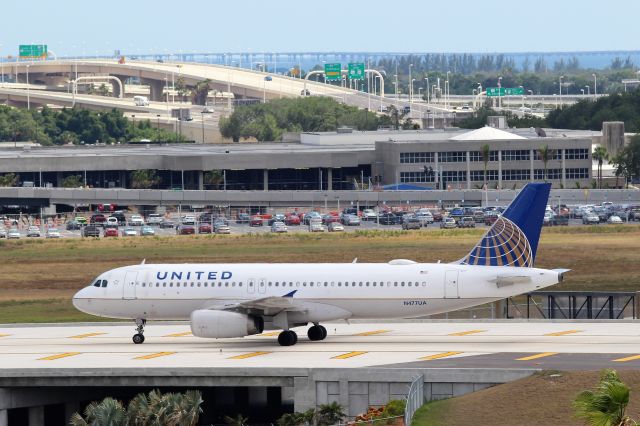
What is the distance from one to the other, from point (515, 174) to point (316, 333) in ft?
408

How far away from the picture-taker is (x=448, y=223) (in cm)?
14300

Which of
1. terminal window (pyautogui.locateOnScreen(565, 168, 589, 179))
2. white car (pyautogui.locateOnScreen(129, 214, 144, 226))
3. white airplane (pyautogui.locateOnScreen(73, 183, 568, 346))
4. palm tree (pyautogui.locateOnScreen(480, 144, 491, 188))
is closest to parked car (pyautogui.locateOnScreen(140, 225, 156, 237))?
white car (pyautogui.locateOnScreen(129, 214, 144, 226))

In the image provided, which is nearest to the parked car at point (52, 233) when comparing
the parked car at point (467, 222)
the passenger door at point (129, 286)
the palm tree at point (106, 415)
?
→ the parked car at point (467, 222)

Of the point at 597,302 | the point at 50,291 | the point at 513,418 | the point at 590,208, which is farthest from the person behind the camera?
the point at 590,208

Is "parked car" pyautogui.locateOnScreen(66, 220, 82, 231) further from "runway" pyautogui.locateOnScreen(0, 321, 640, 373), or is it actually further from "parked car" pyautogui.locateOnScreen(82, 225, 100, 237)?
"runway" pyautogui.locateOnScreen(0, 321, 640, 373)

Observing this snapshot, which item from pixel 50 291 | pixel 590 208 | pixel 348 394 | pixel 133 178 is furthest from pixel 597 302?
pixel 133 178

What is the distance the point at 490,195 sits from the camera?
16800cm

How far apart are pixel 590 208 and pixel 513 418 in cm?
10872

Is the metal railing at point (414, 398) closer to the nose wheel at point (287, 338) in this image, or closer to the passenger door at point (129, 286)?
the nose wheel at point (287, 338)

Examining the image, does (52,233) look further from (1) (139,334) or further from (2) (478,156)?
(1) (139,334)

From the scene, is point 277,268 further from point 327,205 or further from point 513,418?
point 327,205

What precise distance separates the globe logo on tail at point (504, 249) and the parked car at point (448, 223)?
78935mm

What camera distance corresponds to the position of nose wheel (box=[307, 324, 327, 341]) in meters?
65.6

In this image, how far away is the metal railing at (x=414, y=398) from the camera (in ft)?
155
